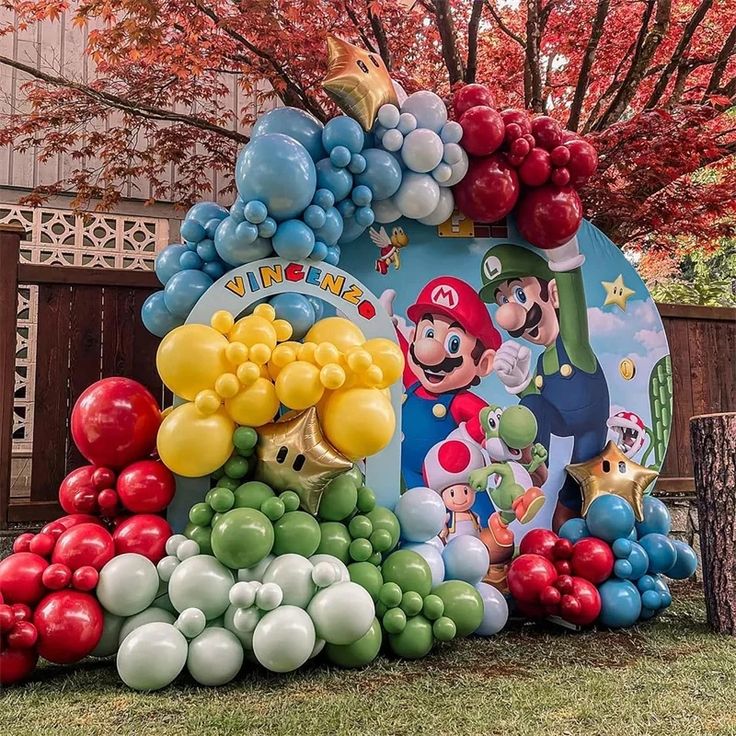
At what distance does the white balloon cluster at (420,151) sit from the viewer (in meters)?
2.96

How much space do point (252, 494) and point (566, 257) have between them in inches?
79.0

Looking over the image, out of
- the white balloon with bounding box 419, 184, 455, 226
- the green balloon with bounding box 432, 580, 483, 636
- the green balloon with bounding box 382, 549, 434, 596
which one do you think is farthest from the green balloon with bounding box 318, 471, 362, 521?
the white balloon with bounding box 419, 184, 455, 226

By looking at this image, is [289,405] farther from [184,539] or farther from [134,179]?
[134,179]

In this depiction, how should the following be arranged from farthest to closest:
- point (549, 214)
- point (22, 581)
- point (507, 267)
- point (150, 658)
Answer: point (507, 267)
point (549, 214)
point (22, 581)
point (150, 658)

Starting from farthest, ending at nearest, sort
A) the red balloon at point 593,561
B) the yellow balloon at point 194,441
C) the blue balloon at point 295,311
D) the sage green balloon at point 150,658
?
1. the red balloon at point 593,561
2. the blue balloon at point 295,311
3. the yellow balloon at point 194,441
4. the sage green balloon at point 150,658

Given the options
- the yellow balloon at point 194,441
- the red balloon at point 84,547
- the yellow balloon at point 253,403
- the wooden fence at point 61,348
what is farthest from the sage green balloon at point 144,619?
the wooden fence at point 61,348

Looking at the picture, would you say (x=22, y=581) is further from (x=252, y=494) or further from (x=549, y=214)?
(x=549, y=214)

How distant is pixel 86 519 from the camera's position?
2.60 m

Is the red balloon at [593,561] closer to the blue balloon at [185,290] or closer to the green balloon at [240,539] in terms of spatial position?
the green balloon at [240,539]

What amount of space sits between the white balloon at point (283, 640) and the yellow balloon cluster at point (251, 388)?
23.3 inches

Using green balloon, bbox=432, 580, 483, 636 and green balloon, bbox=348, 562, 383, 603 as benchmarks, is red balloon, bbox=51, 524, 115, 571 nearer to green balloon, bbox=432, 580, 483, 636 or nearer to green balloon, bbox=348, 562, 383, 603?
green balloon, bbox=348, 562, 383, 603

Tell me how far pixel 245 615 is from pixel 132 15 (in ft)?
11.9

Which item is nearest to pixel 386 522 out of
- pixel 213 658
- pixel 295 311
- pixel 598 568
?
pixel 213 658

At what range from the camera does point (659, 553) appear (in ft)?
10.4
